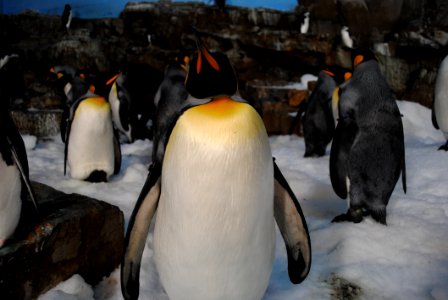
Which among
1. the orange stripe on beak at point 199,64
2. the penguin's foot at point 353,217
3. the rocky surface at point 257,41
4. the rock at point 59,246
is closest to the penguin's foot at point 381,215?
the penguin's foot at point 353,217

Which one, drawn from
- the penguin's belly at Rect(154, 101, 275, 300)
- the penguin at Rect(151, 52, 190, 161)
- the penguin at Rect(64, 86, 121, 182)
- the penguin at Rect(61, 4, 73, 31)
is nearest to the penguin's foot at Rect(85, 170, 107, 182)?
the penguin at Rect(64, 86, 121, 182)

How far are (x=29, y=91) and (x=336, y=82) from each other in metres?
8.10

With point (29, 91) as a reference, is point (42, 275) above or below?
above

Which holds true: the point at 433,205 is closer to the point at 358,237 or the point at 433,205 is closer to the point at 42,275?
the point at 358,237

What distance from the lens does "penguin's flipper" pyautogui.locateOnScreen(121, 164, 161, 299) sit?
1.75 metres

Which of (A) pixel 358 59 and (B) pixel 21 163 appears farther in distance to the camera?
(A) pixel 358 59

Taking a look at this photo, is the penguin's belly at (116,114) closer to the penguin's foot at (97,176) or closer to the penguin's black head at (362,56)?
the penguin's foot at (97,176)

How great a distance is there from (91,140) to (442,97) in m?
4.22

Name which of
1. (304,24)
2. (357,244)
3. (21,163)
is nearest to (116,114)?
(21,163)

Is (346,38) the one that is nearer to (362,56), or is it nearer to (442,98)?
(442,98)

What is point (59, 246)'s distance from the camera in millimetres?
2162

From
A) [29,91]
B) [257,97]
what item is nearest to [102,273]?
[257,97]

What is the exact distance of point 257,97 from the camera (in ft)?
28.6

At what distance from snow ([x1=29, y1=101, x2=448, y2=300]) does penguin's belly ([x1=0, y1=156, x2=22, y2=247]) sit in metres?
0.40
